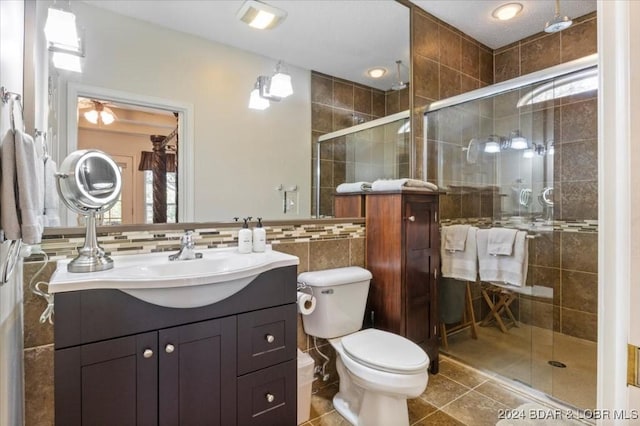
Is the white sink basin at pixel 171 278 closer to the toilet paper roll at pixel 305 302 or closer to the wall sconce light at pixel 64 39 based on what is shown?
the toilet paper roll at pixel 305 302

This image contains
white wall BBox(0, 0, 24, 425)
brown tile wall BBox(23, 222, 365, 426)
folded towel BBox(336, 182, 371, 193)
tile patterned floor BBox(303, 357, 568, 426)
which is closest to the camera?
white wall BBox(0, 0, 24, 425)

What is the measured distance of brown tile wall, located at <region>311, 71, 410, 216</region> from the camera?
7.00 feet

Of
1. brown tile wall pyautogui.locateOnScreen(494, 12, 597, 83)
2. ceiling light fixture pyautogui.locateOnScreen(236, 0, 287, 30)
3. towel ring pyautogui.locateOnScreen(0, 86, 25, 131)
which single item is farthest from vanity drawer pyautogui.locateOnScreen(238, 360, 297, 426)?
brown tile wall pyautogui.locateOnScreen(494, 12, 597, 83)

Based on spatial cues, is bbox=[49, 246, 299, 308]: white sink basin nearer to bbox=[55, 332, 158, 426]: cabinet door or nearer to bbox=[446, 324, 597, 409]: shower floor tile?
bbox=[55, 332, 158, 426]: cabinet door

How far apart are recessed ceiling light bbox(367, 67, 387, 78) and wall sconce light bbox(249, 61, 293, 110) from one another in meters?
0.69

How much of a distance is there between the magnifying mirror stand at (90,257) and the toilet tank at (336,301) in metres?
0.94

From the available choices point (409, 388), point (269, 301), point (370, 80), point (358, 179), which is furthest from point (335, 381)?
point (370, 80)

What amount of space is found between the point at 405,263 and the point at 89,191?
163 centimetres

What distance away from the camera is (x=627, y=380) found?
463 mm

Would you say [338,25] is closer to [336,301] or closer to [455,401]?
[336,301]

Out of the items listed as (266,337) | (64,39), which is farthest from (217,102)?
(266,337)

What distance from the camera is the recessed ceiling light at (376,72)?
7.73 ft

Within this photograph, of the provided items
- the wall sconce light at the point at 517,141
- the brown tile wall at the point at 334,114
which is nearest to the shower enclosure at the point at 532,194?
the wall sconce light at the point at 517,141

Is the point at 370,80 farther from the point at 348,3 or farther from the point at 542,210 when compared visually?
the point at 542,210
